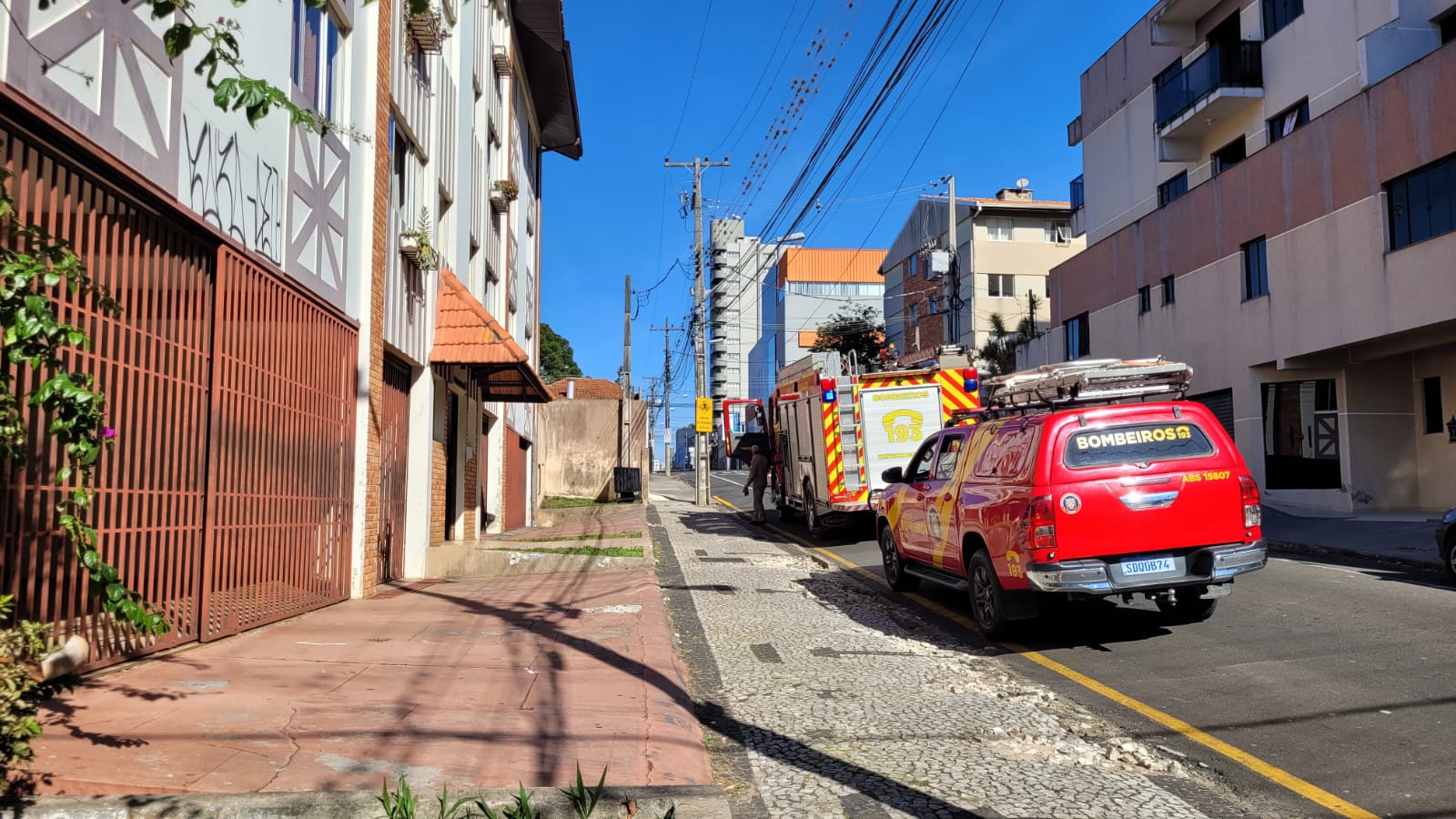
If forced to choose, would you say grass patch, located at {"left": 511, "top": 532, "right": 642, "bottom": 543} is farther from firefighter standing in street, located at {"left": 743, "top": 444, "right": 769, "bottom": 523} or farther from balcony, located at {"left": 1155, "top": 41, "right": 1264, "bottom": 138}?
balcony, located at {"left": 1155, "top": 41, "right": 1264, "bottom": 138}

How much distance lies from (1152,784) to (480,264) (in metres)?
15.8

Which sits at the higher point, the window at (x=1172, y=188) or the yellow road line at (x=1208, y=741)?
the window at (x=1172, y=188)

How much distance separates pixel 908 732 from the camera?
217 inches

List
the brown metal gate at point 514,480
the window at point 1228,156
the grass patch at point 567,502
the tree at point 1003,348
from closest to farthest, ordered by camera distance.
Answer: the brown metal gate at point 514,480 < the window at point 1228,156 < the grass patch at point 567,502 < the tree at point 1003,348

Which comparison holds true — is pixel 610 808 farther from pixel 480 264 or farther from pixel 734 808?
pixel 480 264

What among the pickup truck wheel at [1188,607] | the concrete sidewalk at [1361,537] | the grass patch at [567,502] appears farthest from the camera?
the grass patch at [567,502]

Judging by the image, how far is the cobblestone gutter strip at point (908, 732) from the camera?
4.40 metres

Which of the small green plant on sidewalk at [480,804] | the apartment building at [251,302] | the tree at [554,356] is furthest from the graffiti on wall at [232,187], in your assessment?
the tree at [554,356]

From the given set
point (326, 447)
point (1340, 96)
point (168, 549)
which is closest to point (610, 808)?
point (168, 549)

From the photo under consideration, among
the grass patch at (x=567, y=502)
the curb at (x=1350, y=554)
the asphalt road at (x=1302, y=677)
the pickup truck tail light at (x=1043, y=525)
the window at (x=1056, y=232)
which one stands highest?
the window at (x=1056, y=232)

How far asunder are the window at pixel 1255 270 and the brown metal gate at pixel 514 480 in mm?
17040

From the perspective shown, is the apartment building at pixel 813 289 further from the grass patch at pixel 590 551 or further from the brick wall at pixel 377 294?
the brick wall at pixel 377 294

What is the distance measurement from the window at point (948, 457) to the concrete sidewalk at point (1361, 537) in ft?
21.9

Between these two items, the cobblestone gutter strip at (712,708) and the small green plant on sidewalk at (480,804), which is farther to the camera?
the cobblestone gutter strip at (712,708)
